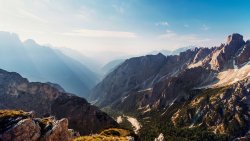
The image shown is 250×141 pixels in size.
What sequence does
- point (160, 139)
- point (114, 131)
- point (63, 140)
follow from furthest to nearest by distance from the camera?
point (114, 131) < point (63, 140) < point (160, 139)

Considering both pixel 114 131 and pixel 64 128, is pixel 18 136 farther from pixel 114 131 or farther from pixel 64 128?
pixel 114 131

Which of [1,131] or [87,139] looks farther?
[1,131]

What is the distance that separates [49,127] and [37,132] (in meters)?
7.81

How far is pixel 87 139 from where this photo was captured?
11194cm

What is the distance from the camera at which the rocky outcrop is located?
133 metres

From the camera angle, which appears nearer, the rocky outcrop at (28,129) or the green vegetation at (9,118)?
the rocky outcrop at (28,129)

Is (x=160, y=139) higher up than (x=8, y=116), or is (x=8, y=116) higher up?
(x=8, y=116)

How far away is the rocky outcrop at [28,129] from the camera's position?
133425 millimetres

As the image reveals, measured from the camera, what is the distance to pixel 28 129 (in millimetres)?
136625

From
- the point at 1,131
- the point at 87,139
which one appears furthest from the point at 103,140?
the point at 1,131

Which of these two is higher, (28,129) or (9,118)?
(9,118)

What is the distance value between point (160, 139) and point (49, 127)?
52.3 m

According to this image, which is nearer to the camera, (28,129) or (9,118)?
(28,129)

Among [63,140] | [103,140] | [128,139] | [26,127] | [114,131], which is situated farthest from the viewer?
[114,131]
